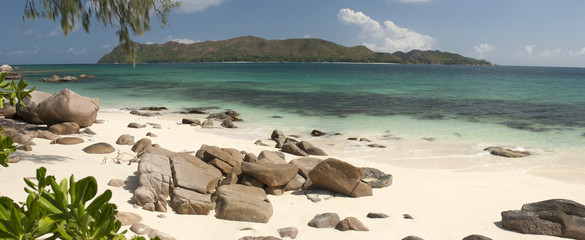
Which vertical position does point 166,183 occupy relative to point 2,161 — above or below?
below

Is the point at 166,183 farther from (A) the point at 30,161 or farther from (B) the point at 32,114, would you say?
(B) the point at 32,114

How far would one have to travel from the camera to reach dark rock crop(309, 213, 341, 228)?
6.23 meters

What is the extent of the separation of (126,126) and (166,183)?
28.6ft

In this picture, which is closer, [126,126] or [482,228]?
[482,228]

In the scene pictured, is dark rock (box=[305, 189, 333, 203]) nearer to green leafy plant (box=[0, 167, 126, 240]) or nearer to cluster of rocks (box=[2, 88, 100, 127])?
green leafy plant (box=[0, 167, 126, 240])

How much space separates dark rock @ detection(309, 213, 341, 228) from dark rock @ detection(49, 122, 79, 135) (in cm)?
850

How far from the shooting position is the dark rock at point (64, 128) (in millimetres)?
11070

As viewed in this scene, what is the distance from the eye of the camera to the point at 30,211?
160cm

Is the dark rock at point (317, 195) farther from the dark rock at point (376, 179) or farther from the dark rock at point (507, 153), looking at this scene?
the dark rock at point (507, 153)

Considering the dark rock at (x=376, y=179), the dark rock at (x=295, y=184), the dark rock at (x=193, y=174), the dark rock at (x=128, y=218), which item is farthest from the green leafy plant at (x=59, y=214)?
the dark rock at (x=376, y=179)

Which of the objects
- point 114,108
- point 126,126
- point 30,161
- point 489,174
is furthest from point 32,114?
point 489,174

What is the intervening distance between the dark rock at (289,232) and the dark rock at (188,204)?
132 centimetres

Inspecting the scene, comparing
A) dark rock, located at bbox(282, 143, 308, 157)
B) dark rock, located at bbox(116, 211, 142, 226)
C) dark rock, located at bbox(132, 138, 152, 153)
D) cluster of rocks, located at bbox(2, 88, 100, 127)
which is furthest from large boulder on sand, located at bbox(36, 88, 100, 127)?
dark rock, located at bbox(116, 211, 142, 226)

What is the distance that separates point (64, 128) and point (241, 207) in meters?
7.61
